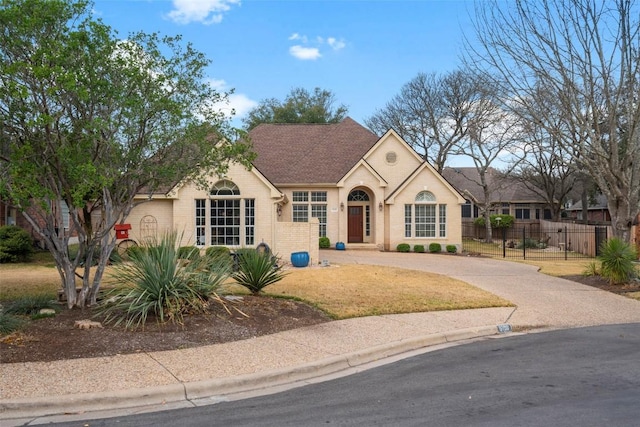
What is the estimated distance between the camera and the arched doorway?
1213 inches

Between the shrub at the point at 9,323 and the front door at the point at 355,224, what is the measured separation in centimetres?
2278

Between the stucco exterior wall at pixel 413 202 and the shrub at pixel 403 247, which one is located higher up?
the stucco exterior wall at pixel 413 202

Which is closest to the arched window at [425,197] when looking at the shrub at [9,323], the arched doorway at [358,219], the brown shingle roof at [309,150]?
the arched doorway at [358,219]

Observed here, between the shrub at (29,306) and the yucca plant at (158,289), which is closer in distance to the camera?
the yucca plant at (158,289)

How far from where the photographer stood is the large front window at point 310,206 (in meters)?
29.3

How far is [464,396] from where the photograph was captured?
634 centimetres

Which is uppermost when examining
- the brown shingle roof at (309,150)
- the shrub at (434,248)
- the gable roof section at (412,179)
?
the brown shingle roof at (309,150)

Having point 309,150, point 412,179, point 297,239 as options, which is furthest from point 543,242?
point 297,239

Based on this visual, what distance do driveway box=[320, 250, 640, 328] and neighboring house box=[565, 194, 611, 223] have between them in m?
28.9

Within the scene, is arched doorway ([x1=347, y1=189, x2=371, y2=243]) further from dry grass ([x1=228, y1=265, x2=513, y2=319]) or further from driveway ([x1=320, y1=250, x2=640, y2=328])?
dry grass ([x1=228, y1=265, x2=513, y2=319])

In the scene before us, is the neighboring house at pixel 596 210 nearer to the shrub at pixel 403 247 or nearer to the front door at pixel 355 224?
the shrub at pixel 403 247

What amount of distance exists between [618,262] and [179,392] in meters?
14.2

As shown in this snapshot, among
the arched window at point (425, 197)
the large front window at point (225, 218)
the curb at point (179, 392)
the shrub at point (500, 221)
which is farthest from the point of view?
the shrub at point (500, 221)

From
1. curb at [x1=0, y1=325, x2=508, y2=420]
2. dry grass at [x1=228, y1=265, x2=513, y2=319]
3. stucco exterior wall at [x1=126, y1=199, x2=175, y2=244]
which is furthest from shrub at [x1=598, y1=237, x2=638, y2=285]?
stucco exterior wall at [x1=126, y1=199, x2=175, y2=244]
